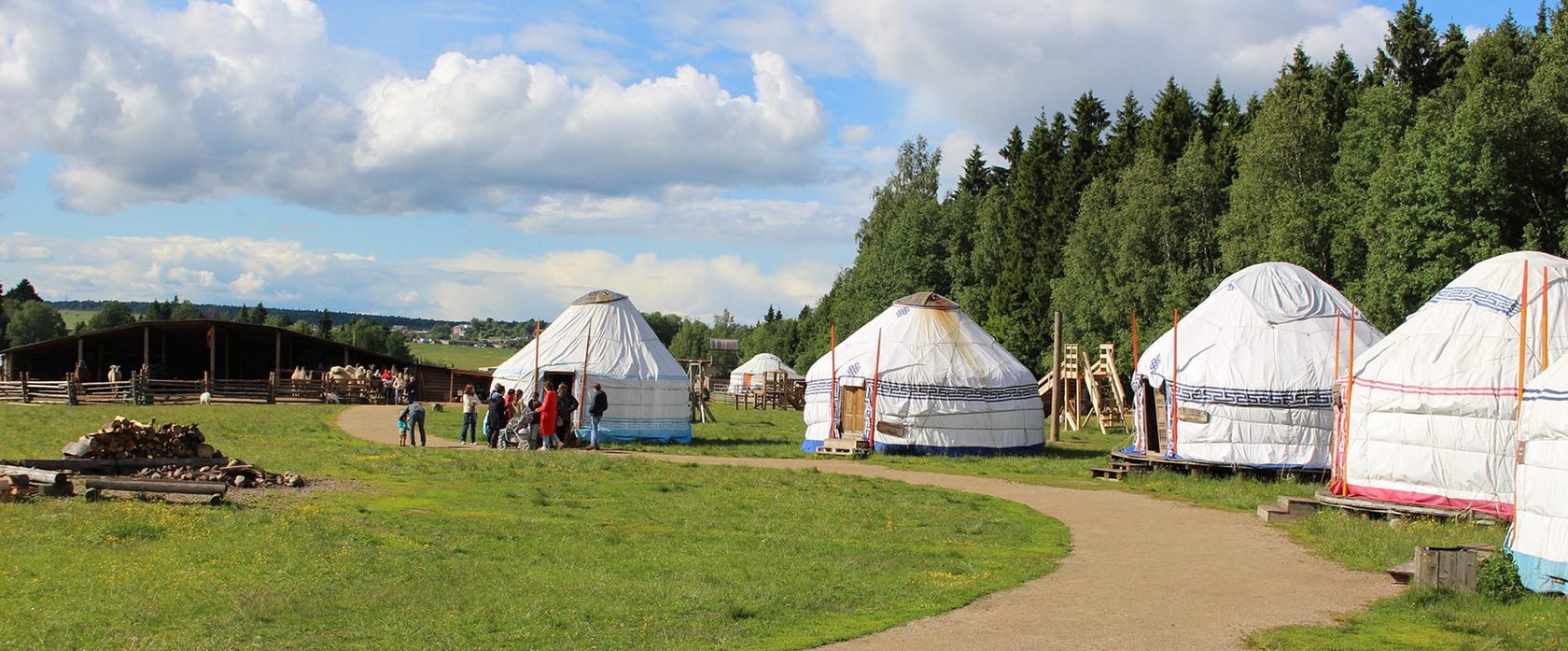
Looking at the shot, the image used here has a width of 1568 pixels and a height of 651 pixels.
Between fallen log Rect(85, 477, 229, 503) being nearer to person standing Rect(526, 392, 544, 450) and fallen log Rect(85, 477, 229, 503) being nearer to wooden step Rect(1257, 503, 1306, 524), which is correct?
person standing Rect(526, 392, 544, 450)

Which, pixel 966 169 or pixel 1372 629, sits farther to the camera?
pixel 966 169

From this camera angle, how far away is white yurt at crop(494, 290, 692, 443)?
103 ft

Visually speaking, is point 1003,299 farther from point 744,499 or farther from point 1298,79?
point 744,499

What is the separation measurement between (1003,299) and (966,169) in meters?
17.5

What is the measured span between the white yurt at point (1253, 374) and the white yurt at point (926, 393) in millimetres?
3630

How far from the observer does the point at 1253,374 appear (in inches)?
952

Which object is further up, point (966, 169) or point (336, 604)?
point (966, 169)

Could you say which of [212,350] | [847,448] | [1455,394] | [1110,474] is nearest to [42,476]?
[847,448]

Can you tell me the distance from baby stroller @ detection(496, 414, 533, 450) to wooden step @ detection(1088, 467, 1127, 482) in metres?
12.1

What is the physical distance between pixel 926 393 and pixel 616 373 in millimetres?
7646

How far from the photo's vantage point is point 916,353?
29609 millimetres

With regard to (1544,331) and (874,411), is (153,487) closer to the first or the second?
(874,411)

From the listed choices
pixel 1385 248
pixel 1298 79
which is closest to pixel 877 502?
pixel 1385 248

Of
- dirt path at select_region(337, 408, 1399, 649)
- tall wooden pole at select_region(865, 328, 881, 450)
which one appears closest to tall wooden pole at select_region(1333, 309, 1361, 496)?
dirt path at select_region(337, 408, 1399, 649)
